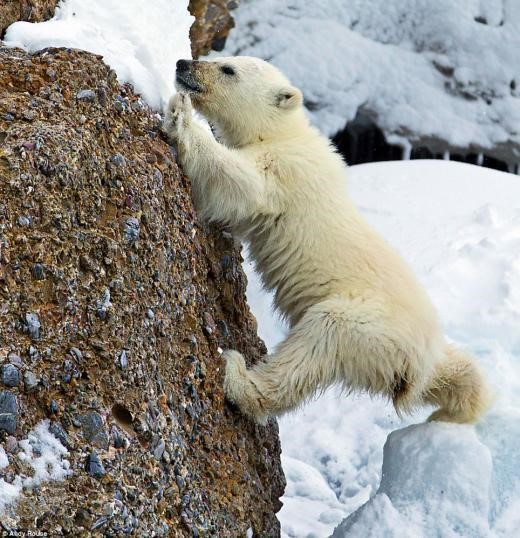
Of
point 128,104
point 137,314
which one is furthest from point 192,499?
point 128,104

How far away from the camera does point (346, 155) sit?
12.2 metres

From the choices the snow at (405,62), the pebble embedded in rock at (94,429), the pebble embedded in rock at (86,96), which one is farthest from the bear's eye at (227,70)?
the snow at (405,62)

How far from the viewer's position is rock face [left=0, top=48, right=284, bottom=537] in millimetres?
3244

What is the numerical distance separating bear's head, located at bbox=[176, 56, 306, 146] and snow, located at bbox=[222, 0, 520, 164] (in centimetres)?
633

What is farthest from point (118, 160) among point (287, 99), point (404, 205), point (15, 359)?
point (404, 205)

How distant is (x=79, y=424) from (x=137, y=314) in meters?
0.59

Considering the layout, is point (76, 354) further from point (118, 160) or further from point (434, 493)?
point (434, 493)

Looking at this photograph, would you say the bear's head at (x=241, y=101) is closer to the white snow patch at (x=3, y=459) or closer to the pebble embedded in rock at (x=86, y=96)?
the pebble embedded in rock at (x=86, y=96)

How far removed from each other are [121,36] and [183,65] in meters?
0.45

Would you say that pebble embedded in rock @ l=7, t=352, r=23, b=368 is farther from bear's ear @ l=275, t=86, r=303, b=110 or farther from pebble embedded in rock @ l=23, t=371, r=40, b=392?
bear's ear @ l=275, t=86, r=303, b=110

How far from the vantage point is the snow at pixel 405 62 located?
468 inches

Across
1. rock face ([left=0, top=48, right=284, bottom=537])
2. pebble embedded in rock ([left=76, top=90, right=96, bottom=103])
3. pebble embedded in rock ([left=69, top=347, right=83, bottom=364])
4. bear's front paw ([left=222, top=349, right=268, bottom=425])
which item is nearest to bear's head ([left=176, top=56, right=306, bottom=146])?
rock face ([left=0, top=48, right=284, bottom=537])

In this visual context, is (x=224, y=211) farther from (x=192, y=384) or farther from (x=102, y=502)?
(x=102, y=502)

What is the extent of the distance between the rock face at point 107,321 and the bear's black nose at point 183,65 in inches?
23.4
